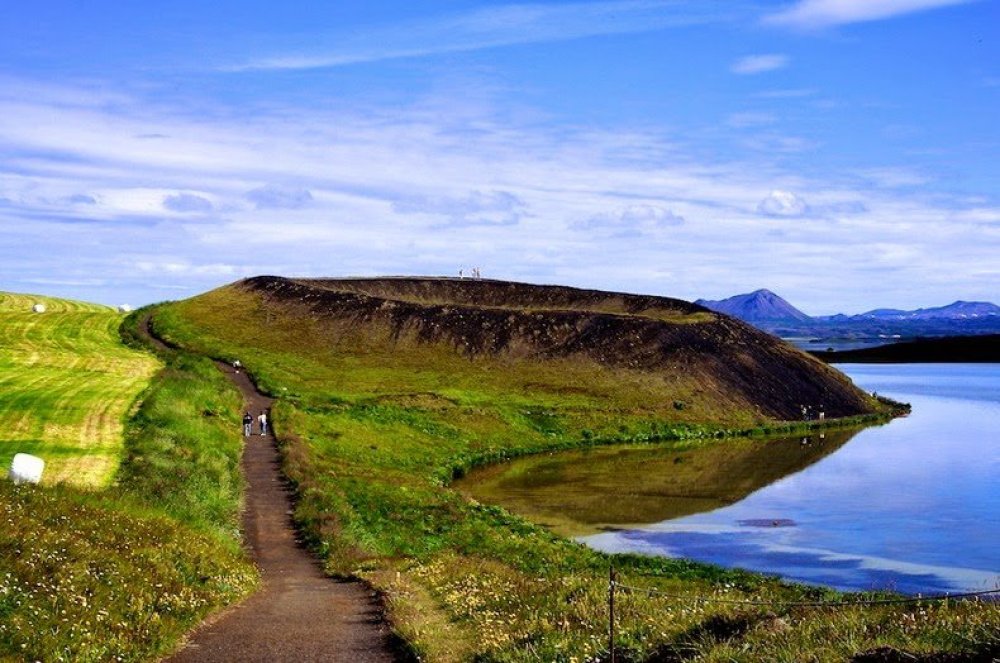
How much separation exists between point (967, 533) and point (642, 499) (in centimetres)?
1722

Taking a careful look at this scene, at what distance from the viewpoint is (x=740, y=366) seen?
4272 inches

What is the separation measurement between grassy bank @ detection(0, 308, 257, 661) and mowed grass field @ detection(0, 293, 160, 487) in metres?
5.19

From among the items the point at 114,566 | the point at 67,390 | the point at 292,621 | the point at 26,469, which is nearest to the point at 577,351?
the point at 67,390

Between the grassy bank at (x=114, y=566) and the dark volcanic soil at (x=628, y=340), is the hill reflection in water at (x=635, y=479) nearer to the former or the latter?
the grassy bank at (x=114, y=566)

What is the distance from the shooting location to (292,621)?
23.4m

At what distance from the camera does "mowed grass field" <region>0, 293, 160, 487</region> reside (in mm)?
44844

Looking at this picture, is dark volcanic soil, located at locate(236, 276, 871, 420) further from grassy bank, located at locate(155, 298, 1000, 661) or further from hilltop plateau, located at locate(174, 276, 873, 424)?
grassy bank, located at locate(155, 298, 1000, 661)

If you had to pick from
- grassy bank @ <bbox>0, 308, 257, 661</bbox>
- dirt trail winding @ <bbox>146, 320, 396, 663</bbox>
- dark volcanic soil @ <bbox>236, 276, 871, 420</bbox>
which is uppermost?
dark volcanic soil @ <bbox>236, 276, 871, 420</bbox>

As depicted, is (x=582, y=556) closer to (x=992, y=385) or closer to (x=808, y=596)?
(x=808, y=596)

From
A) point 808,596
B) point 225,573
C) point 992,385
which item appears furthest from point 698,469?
point 992,385

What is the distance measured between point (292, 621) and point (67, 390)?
143ft

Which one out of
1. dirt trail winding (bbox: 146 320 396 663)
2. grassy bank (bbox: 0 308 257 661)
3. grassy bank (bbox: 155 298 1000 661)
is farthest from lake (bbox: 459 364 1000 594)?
grassy bank (bbox: 0 308 257 661)

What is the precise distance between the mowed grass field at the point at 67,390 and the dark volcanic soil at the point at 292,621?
8276mm

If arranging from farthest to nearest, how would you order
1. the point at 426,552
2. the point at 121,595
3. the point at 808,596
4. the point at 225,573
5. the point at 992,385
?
the point at 992,385
the point at 426,552
the point at 808,596
the point at 225,573
the point at 121,595
